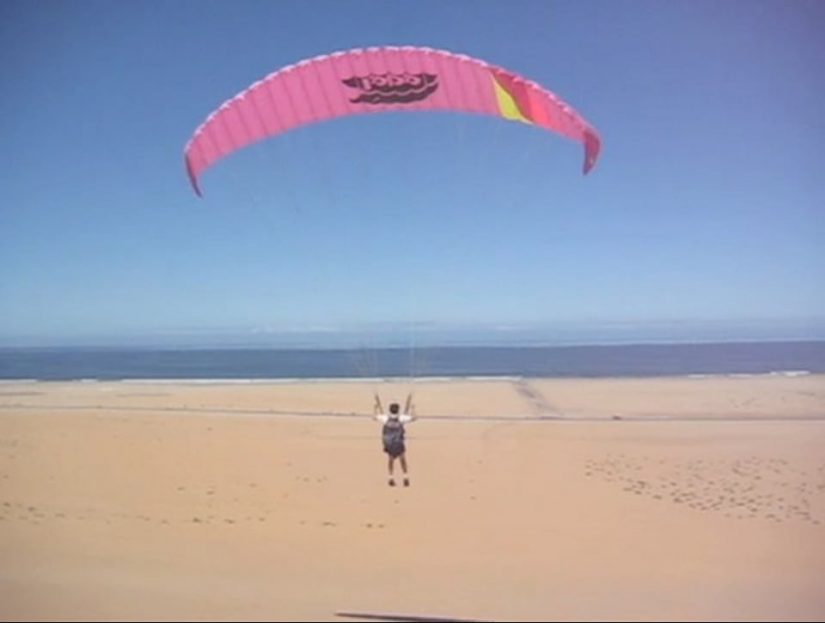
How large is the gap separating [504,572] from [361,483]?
230 cm

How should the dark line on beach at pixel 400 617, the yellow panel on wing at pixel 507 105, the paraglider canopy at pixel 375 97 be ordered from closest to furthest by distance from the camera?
the dark line on beach at pixel 400 617 < the paraglider canopy at pixel 375 97 < the yellow panel on wing at pixel 507 105

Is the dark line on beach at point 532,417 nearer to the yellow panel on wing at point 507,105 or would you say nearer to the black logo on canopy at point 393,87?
the yellow panel on wing at point 507,105

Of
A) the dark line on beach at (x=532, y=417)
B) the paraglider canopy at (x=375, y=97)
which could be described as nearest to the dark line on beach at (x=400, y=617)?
the paraglider canopy at (x=375, y=97)

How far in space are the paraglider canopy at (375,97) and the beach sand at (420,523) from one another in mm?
2044

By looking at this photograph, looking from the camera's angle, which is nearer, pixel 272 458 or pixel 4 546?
pixel 4 546

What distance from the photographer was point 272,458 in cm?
719

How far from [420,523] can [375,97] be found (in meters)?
2.48

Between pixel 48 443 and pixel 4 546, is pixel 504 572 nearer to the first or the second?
pixel 4 546

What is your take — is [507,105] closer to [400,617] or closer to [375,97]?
[375,97]

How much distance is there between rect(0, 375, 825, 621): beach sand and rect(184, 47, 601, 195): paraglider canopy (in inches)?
80.5

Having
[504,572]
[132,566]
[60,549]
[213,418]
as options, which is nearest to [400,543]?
[504,572]

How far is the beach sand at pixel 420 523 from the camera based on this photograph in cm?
336

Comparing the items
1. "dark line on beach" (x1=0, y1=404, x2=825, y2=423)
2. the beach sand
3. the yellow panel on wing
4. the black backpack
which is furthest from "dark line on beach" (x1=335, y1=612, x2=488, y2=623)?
"dark line on beach" (x1=0, y1=404, x2=825, y2=423)

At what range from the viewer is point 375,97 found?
14.0ft
